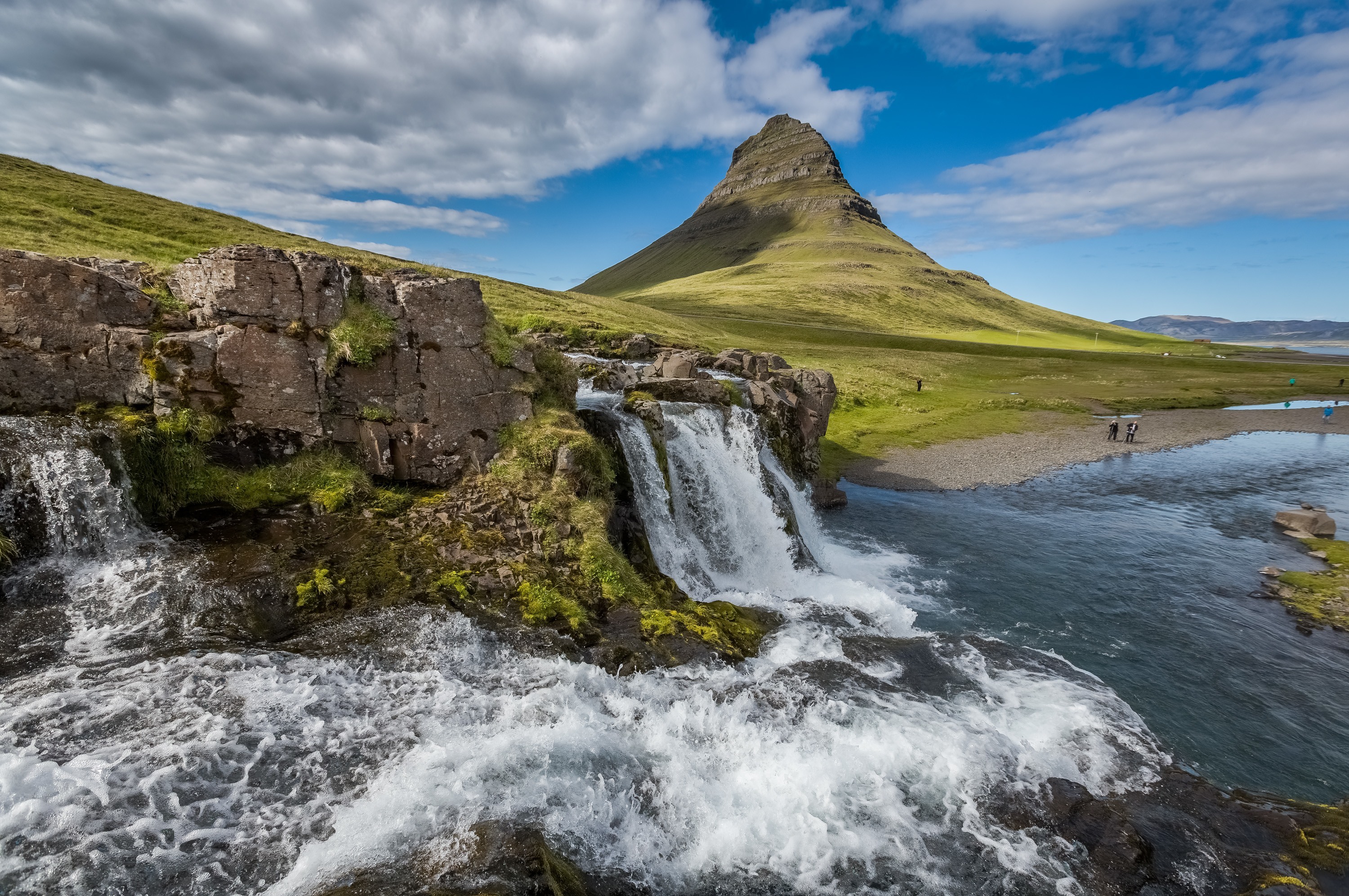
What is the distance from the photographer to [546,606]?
14.6m

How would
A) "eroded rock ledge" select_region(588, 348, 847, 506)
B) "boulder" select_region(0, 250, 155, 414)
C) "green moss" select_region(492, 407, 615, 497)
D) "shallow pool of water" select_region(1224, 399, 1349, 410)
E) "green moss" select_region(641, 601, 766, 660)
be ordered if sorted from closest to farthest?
"boulder" select_region(0, 250, 155, 414) → "green moss" select_region(641, 601, 766, 660) → "green moss" select_region(492, 407, 615, 497) → "eroded rock ledge" select_region(588, 348, 847, 506) → "shallow pool of water" select_region(1224, 399, 1349, 410)

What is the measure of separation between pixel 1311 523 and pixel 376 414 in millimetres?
44127

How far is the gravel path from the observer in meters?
41.9

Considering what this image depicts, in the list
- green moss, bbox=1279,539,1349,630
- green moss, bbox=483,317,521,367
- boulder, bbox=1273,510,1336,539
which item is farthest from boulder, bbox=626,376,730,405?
boulder, bbox=1273,510,1336,539

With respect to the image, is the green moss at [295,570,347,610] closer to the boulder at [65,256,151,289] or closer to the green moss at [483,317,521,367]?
the green moss at [483,317,521,367]

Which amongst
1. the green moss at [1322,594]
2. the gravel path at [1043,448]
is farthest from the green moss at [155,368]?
the green moss at [1322,594]

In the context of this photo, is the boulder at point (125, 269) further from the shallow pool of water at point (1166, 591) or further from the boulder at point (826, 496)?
the boulder at point (826, 496)

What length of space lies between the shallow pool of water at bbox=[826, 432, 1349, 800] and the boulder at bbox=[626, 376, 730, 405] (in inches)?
398

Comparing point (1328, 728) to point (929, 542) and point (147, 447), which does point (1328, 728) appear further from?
point (147, 447)

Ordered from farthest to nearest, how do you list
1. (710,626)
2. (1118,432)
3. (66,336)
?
1. (1118,432)
2. (710,626)
3. (66,336)

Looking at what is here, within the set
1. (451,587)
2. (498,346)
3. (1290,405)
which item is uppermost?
(498,346)

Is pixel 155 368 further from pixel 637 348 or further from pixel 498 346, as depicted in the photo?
pixel 637 348

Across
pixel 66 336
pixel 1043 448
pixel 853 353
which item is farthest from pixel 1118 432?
pixel 66 336

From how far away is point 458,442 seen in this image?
58.9 ft
